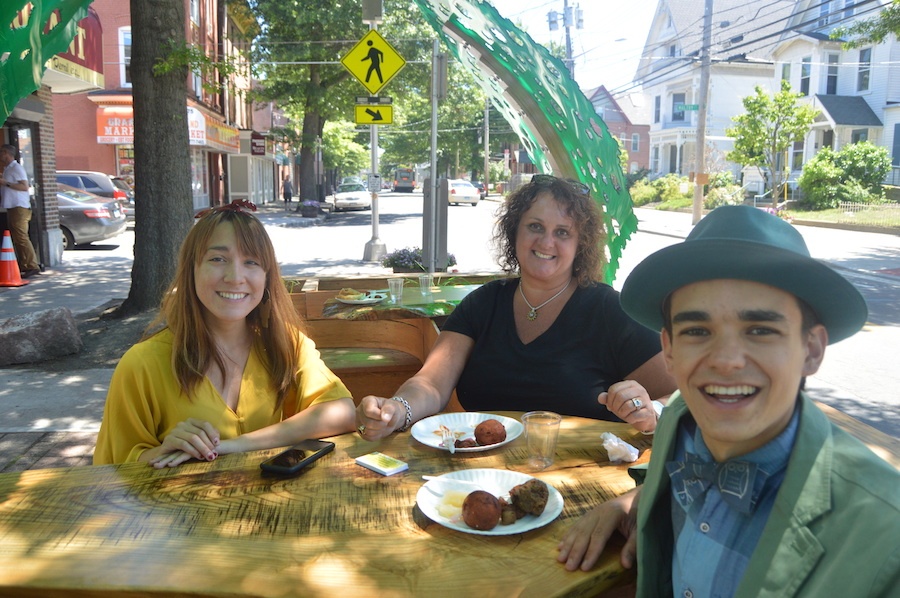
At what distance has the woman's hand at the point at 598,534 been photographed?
5.77 ft

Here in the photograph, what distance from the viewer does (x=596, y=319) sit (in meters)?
3.23

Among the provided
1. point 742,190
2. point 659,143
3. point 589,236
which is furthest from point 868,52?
point 589,236

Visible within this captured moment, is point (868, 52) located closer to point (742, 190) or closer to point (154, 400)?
point (742, 190)

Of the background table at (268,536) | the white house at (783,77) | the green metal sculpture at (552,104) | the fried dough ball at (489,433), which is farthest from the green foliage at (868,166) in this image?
the background table at (268,536)

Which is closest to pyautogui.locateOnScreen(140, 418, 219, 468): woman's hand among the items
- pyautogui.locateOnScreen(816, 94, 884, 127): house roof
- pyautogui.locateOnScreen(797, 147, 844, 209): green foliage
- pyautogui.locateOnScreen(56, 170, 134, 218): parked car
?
pyautogui.locateOnScreen(56, 170, 134, 218): parked car

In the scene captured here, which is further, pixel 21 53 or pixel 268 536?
pixel 21 53

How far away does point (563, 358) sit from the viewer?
3.16 metres

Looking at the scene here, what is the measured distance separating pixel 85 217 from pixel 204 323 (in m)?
16.5

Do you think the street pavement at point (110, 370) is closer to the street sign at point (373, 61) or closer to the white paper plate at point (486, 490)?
the street sign at point (373, 61)

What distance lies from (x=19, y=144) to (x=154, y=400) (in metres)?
12.5

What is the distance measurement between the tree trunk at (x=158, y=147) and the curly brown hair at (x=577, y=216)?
6.19m

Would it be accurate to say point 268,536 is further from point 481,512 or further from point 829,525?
point 829,525

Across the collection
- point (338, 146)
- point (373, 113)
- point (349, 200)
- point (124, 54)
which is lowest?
point (349, 200)

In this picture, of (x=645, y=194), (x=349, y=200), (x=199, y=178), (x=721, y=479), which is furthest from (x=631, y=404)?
(x=645, y=194)
